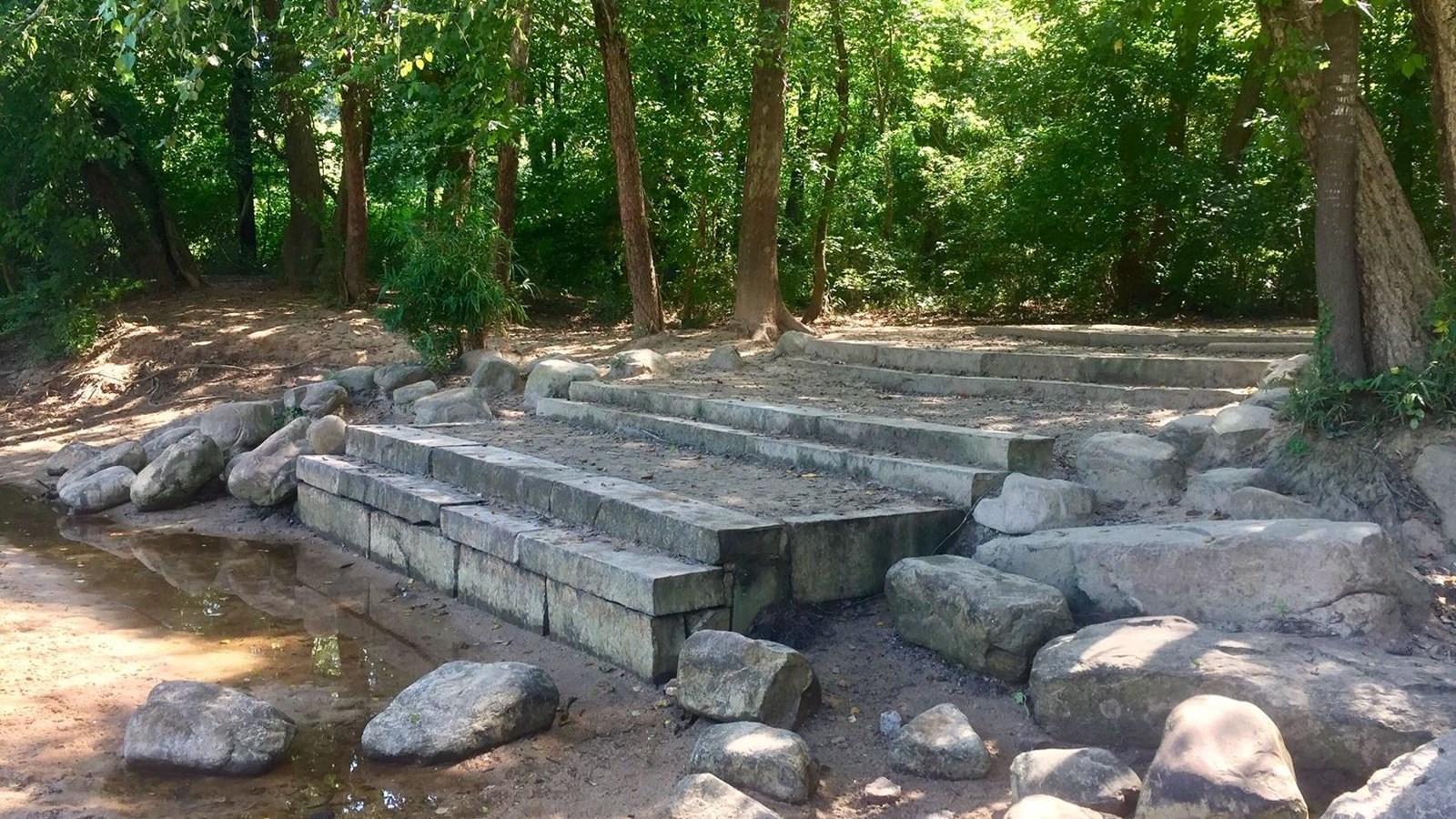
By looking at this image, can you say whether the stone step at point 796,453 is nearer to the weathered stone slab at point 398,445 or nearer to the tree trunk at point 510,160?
the weathered stone slab at point 398,445

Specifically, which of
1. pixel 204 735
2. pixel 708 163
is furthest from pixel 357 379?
pixel 204 735

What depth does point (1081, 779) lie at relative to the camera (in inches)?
143

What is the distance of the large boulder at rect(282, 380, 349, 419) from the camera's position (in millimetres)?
10359

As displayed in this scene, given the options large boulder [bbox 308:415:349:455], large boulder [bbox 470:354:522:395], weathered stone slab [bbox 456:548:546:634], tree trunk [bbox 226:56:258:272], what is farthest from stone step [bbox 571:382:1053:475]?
tree trunk [bbox 226:56:258:272]

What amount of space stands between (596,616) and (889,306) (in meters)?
10.8

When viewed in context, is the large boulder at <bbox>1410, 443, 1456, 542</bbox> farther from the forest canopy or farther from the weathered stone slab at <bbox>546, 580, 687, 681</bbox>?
the forest canopy

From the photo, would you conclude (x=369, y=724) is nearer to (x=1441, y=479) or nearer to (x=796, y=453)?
(x=796, y=453)

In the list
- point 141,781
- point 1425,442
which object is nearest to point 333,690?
point 141,781

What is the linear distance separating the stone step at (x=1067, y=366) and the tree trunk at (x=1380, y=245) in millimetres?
1647

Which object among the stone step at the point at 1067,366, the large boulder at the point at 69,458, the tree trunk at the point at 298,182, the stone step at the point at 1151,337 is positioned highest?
the tree trunk at the point at 298,182

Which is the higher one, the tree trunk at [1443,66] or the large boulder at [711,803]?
the tree trunk at [1443,66]

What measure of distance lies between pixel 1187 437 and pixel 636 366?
5.05 m

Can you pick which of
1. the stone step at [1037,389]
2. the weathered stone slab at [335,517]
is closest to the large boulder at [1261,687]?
the stone step at [1037,389]

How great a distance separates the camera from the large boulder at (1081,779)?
3566mm
